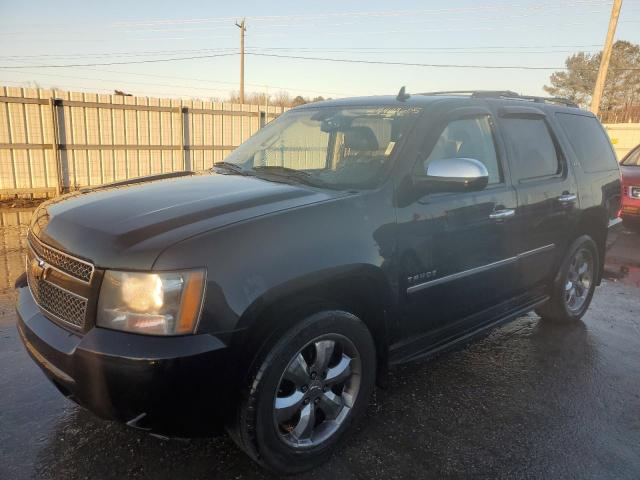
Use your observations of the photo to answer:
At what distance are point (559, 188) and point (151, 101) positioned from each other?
1108 centimetres

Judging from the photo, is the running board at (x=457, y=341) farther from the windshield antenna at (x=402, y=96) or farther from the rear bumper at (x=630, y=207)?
the rear bumper at (x=630, y=207)

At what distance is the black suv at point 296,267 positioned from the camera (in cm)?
199

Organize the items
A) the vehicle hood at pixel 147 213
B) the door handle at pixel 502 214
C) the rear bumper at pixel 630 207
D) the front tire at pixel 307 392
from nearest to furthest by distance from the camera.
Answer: the vehicle hood at pixel 147 213 → the front tire at pixel 307 392 → the door handle at pixel 502 214 → the rear bumper at pixel 630 207

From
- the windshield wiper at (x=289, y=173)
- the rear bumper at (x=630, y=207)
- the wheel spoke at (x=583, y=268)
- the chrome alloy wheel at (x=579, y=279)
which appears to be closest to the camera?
the windshield wiper at (x=289, y=173)

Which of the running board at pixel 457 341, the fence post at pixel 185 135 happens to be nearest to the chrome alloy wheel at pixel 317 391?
the running board at pixel 457 341

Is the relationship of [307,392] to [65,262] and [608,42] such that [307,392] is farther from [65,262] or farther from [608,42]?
[608,42]

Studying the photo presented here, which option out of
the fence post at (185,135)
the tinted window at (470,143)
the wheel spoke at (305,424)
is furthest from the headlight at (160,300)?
the fence post at (185,135)

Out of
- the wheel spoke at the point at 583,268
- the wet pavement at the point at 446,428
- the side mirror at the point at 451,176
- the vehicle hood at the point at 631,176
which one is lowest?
the wet pavement at the point at 446,428

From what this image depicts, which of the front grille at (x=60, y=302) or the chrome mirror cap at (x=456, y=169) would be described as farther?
the chrome mirror cap at (x=456, y=169)

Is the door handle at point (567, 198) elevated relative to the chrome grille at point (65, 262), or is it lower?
elevated

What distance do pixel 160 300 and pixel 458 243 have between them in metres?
1.82

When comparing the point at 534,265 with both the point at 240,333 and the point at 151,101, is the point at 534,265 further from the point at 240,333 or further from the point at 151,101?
the point at 151,101

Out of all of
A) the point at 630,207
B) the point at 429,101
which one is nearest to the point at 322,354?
the point at 429,101

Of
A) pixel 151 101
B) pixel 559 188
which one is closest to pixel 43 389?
pixel 559 188
